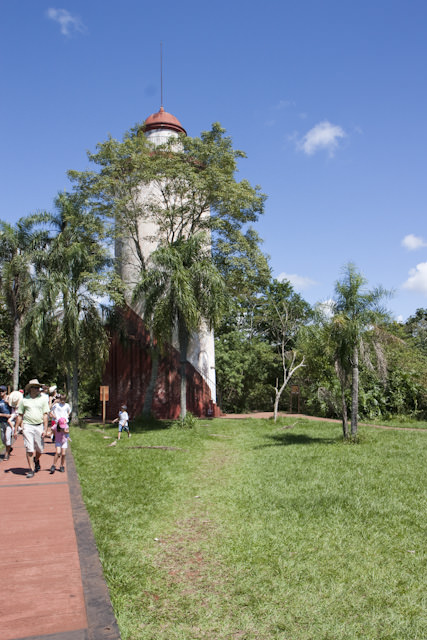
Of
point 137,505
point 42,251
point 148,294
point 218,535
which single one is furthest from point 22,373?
point 218,535

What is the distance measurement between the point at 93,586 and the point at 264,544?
6.56 feet

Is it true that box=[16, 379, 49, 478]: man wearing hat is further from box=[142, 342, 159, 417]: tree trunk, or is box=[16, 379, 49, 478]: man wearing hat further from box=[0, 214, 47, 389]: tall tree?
box=[0, 214, 47, 389]: tall tree

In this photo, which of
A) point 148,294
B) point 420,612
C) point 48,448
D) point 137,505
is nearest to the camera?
point 420,612

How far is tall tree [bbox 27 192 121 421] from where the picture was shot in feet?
56.1

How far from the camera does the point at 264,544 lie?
512 cm

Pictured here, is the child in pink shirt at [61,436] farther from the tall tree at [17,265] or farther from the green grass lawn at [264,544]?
the tall tree at [17,265]

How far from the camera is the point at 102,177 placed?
18344 millimetres

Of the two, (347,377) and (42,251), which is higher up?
(42,251)

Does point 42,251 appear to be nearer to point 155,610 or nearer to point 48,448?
point 48,448

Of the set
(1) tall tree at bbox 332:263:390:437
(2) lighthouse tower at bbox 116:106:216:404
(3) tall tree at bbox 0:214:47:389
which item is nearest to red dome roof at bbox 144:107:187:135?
(2) lighthouse tower at bbox 116:106:216:404

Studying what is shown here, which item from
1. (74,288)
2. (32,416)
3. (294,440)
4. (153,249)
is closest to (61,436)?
(32,416)

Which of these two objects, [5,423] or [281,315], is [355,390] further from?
[281,315]

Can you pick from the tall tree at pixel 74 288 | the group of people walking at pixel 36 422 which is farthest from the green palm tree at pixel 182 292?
the group of people walking at pixel 36 422

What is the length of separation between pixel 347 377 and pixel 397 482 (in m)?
4.89
